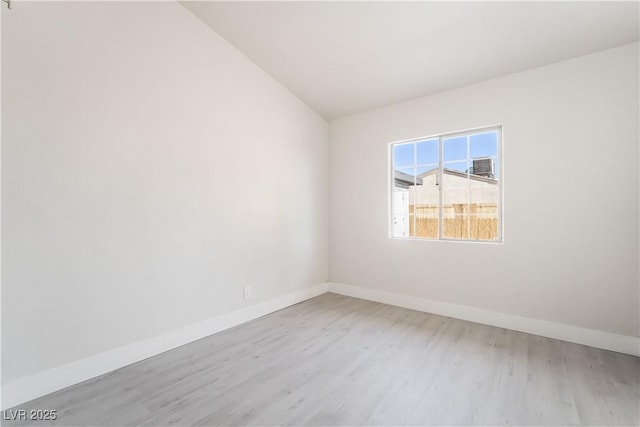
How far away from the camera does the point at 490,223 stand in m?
3.04

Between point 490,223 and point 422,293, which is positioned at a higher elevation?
point 490,223

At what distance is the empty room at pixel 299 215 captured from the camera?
1.76 metres

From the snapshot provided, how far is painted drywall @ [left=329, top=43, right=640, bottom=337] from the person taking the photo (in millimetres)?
2348

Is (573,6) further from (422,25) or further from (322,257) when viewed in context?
(322,257)

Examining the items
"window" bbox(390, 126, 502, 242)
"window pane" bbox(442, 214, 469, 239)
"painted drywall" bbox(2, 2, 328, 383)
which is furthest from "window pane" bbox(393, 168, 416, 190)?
"painted drywall" bbox(2, 2, 328, 383)

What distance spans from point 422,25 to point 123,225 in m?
2.97

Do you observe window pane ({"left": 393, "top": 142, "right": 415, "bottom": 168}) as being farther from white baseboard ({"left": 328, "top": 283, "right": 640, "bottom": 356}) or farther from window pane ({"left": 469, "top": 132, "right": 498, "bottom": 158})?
white baseboard ({"left": 328, "top": 283, "right": 640, "bottom": 356})

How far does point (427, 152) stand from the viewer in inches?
138

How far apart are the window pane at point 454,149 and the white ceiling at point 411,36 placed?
59cm

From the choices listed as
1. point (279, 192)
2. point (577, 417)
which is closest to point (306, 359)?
point (577, 417)

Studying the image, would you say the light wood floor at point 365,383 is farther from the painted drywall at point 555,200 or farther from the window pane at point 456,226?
the window pane at point 456,226

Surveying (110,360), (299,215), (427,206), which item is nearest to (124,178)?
(110,360)

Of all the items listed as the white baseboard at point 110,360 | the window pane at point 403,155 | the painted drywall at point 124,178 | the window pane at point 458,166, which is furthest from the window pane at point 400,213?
the white baseboard at point 110,360

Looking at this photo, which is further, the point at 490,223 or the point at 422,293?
the point at 422,293
